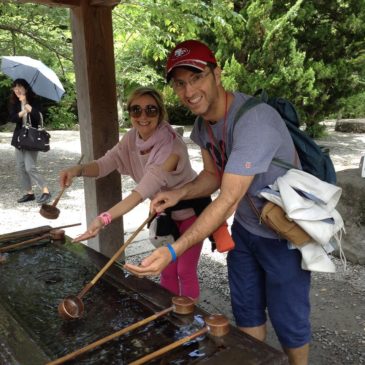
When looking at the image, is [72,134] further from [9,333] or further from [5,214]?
[9,333]

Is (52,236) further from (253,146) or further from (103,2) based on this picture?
(103,2)

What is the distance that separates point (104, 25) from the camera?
2.85m

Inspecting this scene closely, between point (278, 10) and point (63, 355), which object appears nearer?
point (63, 355)

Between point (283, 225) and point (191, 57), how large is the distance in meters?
0.76

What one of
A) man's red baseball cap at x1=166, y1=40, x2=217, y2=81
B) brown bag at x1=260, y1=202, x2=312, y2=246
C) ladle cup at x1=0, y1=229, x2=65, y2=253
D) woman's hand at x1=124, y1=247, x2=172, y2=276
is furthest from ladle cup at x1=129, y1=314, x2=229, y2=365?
ladle cup at x1=0, y1=229, x2=65, y2=253

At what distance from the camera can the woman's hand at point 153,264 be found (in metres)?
1.45

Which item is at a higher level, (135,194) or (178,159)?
(178,159)

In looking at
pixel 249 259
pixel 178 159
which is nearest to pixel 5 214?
pixel 178 159

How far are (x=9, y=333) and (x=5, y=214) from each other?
4.48 metres

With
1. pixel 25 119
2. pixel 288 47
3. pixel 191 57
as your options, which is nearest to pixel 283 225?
pixel 191 57

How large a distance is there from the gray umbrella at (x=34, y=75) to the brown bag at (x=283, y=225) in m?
5.35

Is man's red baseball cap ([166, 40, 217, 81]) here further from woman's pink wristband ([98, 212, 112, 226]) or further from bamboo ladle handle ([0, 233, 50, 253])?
bamboo ladle handle ([0, 233, 50, 253])

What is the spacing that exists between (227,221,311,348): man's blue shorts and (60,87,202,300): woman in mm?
473

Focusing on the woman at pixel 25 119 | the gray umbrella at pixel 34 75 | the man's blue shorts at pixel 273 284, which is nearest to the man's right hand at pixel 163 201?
the man's blue shorts at pixel 273 284
